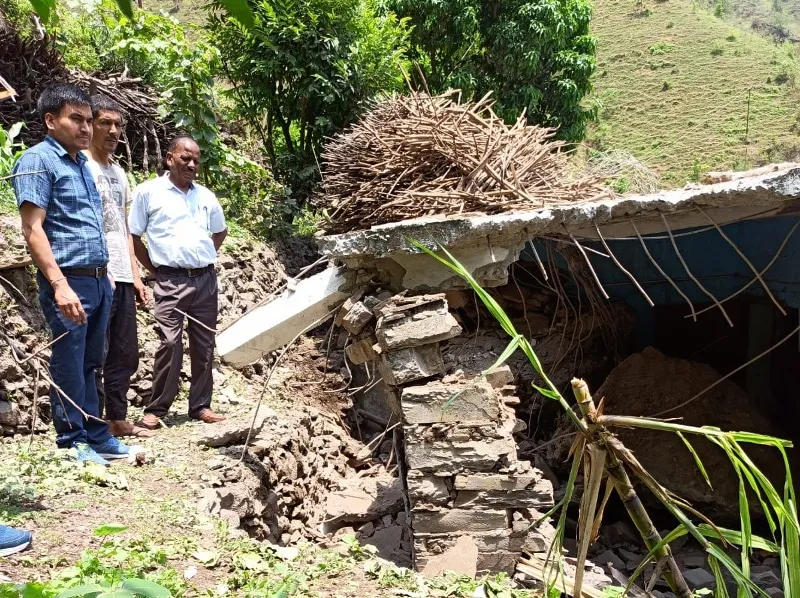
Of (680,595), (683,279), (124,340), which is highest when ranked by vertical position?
(680,595)

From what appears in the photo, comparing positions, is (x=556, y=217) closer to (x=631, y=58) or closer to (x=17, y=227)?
(x=17, y=227)

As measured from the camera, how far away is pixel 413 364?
399 centimetres

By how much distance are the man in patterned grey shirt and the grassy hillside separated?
17474mm

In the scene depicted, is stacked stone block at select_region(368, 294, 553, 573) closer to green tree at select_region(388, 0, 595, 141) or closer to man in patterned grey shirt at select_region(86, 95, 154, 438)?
man in patterned grey shirt at select_region(86, 95, 154, 438)

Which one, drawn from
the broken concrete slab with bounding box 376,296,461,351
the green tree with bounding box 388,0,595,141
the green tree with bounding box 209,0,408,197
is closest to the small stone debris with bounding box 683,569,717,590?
the broken concrete slab with bounding box 376,296,461,351

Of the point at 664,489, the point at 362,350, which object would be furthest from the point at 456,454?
the point at 664,489

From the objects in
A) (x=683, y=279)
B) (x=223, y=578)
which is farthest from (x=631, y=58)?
(x=223, y=578)

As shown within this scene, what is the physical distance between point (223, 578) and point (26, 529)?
85 centimetres

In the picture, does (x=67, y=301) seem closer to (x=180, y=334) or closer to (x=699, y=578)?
(x=180, y=334)

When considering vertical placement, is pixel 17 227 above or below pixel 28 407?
above

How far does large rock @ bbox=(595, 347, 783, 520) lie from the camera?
573 cm

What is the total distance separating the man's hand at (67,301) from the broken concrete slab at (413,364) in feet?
5.67

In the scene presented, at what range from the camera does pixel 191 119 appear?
25.1ft

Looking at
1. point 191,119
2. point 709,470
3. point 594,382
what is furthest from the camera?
point 191,119
